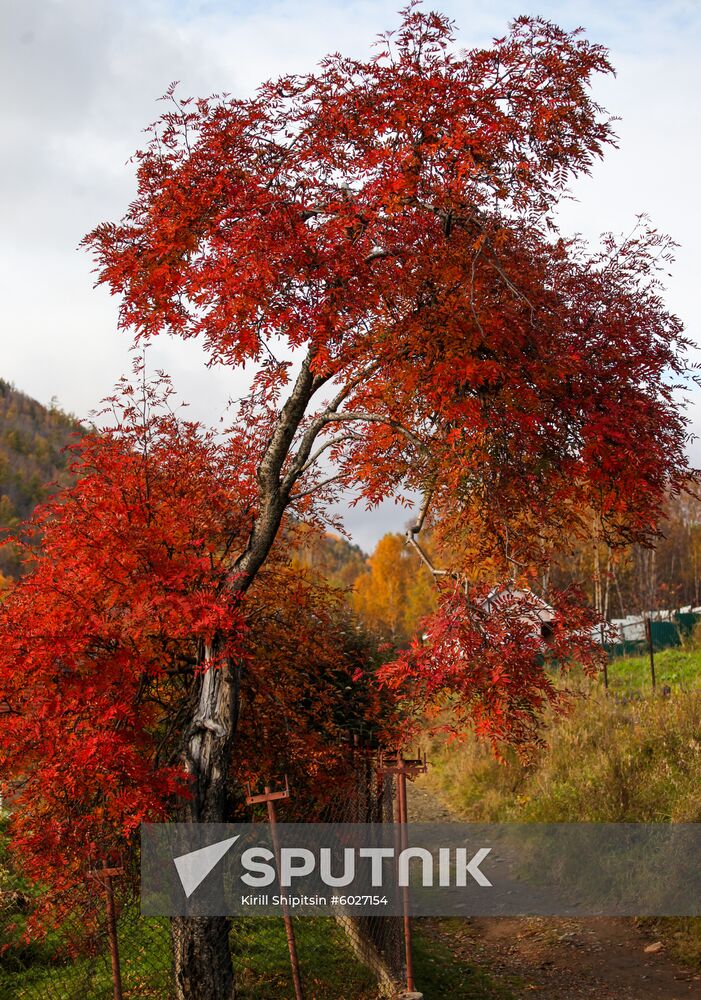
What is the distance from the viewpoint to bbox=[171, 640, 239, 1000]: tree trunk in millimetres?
5805

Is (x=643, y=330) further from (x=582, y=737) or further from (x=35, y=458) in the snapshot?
(x=35, y=458)

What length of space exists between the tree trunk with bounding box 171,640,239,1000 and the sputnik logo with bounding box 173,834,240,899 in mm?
183

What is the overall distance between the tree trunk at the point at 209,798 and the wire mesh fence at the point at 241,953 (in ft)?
2.32

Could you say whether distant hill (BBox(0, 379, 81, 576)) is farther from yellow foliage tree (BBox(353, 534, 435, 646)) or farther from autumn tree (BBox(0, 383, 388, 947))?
autumn tree (BBox(0, 383, 388, 947))

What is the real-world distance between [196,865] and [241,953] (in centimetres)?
219

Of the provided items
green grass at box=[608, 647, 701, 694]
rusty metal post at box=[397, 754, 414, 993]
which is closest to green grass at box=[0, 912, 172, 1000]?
rusty metal post at box=[397, 754, 414, 993]

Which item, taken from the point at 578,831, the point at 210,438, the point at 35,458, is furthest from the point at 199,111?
the point at 35,458

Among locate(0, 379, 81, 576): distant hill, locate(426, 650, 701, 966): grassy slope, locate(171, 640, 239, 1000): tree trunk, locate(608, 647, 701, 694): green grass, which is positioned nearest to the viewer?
locate(171, 640, 239, 1000): tree trunk

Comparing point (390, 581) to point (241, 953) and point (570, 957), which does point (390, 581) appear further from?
point (241, 953)

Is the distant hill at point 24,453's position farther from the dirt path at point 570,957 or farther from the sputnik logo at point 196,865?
the sputnik logo at point 196,865

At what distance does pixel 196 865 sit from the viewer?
5.90m

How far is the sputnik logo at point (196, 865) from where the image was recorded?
5871 mm

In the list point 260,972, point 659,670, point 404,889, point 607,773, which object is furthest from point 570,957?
point 659,670

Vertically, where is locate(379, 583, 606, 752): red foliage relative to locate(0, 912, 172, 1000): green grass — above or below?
above
